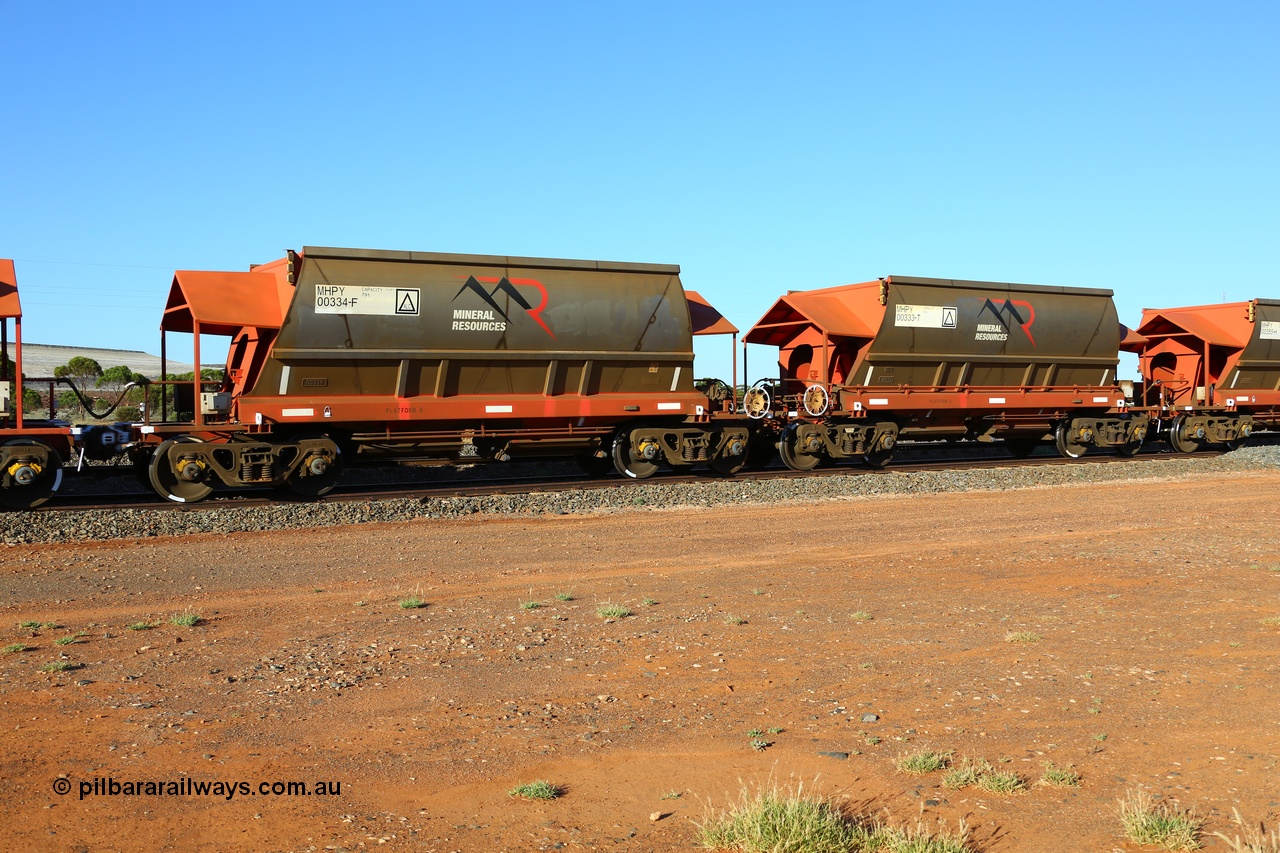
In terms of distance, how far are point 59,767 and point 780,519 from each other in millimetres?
10376

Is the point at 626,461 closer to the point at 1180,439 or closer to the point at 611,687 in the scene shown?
the point at 611,687

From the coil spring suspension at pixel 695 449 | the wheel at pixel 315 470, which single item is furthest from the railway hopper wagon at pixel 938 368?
the wheel at pixel 315 470

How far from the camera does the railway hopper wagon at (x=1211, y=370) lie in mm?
25125

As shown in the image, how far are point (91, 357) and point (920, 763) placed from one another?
228 feet

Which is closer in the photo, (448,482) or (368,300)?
(368,300)

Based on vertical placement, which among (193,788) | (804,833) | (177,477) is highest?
(177,477)

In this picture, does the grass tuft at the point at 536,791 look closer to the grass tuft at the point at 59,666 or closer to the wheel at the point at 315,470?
the grass tuft at the point at 59,666

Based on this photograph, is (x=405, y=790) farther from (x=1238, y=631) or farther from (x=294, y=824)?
(x=1238, y=631)

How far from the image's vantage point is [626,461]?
58.5 ft

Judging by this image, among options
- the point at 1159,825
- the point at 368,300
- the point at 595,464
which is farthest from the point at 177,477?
the point at 1159,825

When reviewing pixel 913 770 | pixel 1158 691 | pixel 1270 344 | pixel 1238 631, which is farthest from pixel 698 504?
pixel 1270 344

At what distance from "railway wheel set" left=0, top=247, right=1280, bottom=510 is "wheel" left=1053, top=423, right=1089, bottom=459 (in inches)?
2.0

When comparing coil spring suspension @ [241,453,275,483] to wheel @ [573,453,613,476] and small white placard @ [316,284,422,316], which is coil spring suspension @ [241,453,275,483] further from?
wheel @ [573,453,613,476]

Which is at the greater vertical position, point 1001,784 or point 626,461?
point 626,461
